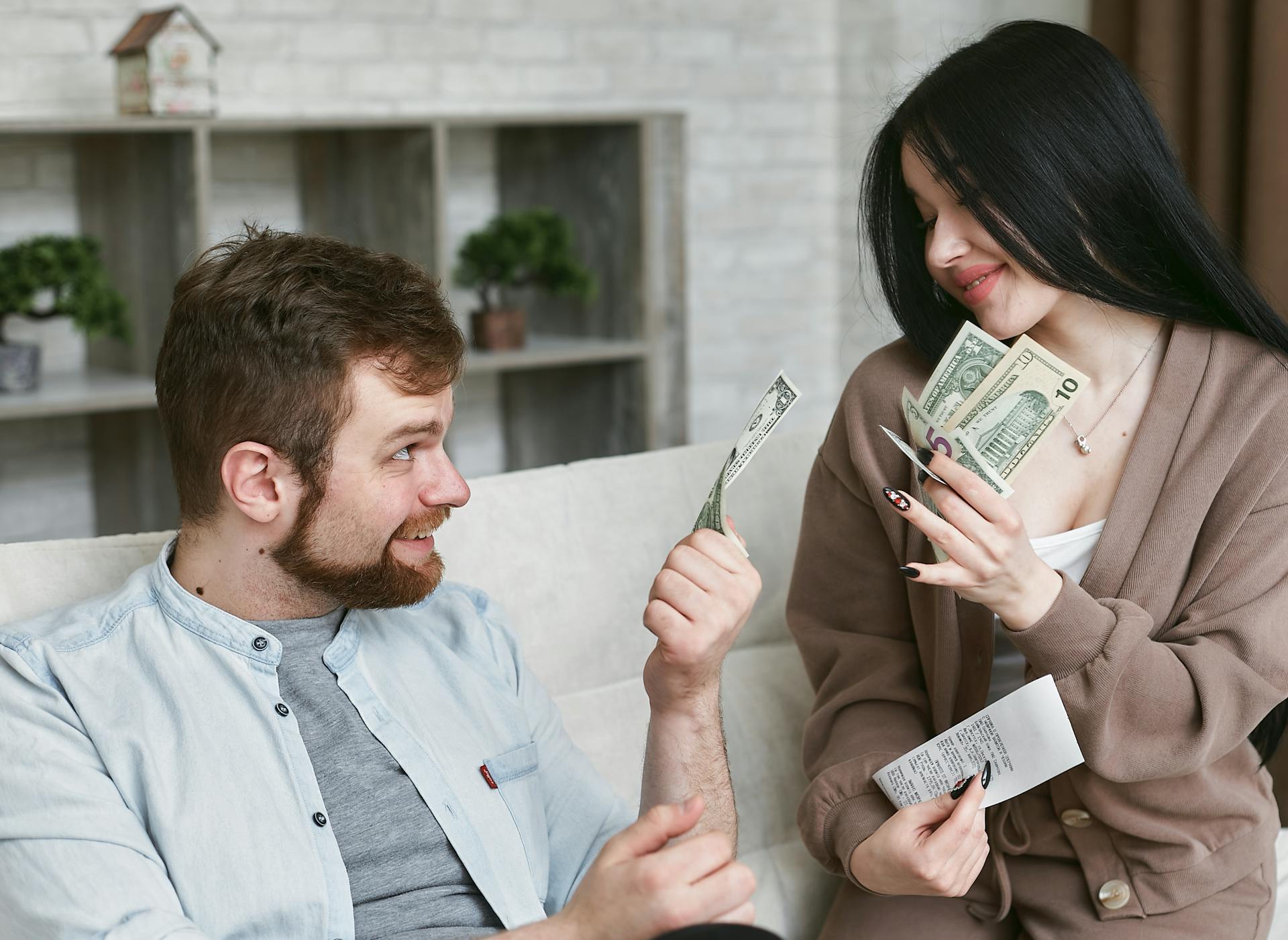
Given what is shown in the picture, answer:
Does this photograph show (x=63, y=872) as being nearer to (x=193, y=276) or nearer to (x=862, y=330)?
(x=193, y=276)

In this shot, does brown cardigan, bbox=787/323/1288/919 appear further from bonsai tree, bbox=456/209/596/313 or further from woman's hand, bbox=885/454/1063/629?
bonsai tree, bbox=456/209/596/313

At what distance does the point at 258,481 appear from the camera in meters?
1.31

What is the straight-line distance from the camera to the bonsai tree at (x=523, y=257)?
329 centimetres

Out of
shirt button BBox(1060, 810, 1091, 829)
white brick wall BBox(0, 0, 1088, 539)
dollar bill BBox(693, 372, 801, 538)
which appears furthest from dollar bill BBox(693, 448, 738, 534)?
white brick wall BBox(0, 0, 1088, 539)

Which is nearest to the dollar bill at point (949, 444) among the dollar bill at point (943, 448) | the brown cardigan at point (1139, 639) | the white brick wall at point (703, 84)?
the dollar bill at point (943, 448)

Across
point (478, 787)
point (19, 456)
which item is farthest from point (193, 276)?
point (19, 456)

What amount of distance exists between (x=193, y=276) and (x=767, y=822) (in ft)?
3.57

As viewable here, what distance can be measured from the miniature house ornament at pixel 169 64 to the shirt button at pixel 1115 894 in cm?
233

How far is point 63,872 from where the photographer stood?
1.09 metres

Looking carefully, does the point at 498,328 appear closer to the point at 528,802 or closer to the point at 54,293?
the point at 54,293

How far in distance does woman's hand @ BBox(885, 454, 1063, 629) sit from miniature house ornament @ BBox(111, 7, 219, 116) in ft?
6.85

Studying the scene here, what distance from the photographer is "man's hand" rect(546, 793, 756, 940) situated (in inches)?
39.5

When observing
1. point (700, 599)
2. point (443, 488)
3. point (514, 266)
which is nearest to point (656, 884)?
point (700, 599)

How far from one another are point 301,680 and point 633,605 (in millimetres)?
652
